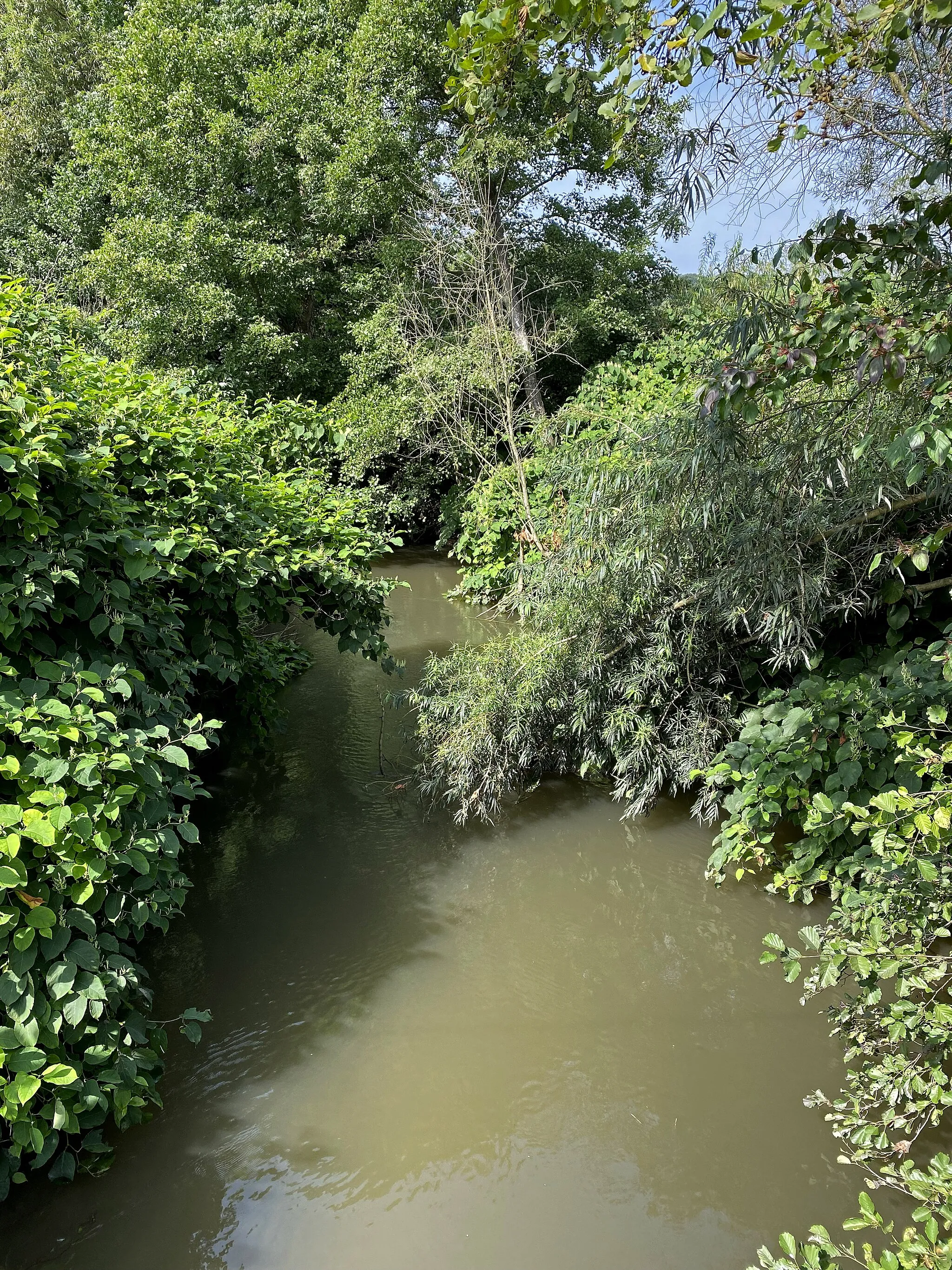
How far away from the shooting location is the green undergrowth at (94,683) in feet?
7.19

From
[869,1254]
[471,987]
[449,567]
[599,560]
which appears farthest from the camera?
[449,567]

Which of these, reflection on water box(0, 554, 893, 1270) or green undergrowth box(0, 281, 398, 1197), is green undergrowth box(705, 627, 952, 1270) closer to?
reflection on water box(0, 554, 893, 1270)

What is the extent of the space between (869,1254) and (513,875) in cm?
269

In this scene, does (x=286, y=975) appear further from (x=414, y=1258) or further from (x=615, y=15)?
(x=615, y=15)

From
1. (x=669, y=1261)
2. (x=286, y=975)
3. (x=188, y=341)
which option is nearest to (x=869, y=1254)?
(x=669, y=1261)

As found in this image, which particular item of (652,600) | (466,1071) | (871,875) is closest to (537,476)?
(652,600)

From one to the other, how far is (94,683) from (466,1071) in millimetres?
1949

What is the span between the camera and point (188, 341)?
11.4 meters

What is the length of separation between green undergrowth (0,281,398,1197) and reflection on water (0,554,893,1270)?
12.5 inches

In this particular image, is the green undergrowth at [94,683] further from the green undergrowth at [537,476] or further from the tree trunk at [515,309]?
the tree trunk at [515,309]

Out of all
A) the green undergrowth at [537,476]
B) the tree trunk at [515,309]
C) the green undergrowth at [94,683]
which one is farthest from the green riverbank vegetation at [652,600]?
the tree trunk at [515,309]

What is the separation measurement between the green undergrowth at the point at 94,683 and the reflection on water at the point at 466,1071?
318 mm

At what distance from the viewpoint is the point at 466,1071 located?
9.65 feet

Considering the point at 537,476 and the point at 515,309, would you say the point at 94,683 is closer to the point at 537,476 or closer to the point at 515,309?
the point at 537,476
